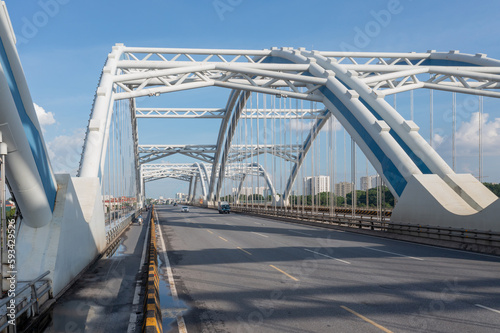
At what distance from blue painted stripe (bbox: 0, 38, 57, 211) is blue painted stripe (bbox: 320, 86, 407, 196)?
1706cm

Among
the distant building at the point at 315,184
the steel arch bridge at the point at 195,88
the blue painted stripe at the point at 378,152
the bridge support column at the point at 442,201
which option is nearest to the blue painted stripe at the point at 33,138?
the steel arch bridge at the point at 195,88

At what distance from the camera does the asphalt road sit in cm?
769

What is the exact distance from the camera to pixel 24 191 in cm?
929

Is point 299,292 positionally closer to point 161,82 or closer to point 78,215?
point 78,215

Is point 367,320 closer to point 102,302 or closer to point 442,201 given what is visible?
point 102,302

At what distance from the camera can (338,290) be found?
33.8ft

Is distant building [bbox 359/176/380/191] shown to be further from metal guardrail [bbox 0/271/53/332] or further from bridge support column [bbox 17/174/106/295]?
metal guardrail [bbox 0/271/53/332]

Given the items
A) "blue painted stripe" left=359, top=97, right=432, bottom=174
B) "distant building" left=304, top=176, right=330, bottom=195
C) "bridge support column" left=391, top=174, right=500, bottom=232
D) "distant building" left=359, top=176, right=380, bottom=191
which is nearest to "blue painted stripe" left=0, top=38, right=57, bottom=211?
"bridge support column" left=391, top=174, right=500, bottom=232

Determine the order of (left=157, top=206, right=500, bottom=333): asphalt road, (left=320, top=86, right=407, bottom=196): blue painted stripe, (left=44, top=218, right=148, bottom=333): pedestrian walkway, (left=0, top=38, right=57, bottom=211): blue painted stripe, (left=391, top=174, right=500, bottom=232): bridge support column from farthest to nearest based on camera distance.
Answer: (left=320, top=86, right=407, bottom=196): blue painted stripe, (left=391, top=174, right=500, bottom=232): bridge support column, (left=0, top=38, right=57, bottom=211): blue painted stripe, (left=44, top=218, right=148, bottom=333): pedestrian walkway, (left=157, top=206, right=500, bottom=333): asphalt road

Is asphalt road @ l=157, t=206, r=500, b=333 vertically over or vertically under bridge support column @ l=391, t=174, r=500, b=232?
under

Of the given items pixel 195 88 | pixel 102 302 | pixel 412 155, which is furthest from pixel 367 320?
pixel 195 88

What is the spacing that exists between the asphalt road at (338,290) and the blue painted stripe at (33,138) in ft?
12.4

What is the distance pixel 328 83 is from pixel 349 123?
314 centimetres

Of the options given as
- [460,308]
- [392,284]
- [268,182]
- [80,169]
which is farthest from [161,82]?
[268,182]
